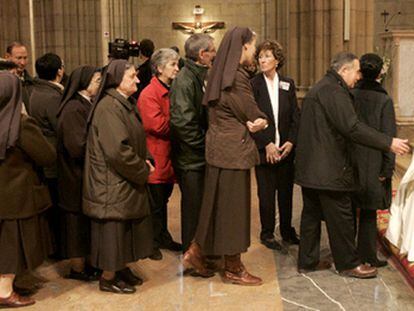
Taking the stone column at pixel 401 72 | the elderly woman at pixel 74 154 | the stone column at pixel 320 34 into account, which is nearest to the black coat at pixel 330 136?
the elderly woman at pixel 74 154

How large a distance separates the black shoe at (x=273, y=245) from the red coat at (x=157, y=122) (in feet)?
3.67

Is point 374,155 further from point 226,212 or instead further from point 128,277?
point 128,277

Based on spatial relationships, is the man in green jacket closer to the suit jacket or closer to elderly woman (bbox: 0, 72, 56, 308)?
the suit jacket

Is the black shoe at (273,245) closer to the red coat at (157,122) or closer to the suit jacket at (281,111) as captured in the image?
the suit jacket at (281,111)

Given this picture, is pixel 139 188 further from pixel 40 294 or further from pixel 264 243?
pixel 264 243

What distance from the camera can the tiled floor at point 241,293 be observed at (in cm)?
479

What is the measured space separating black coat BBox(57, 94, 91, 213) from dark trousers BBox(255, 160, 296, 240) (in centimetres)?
173

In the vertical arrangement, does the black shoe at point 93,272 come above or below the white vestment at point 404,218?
below

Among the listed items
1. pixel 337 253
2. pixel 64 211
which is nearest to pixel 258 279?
pixel 337 253

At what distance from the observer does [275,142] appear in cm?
616

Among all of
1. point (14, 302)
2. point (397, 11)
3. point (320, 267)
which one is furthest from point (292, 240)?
point (397, 11)

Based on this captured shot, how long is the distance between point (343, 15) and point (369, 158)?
538 centimetres

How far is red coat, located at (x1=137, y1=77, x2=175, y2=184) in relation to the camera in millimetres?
5727

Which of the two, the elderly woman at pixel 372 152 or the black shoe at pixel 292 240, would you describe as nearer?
the elderly woman at pixel 372 152
